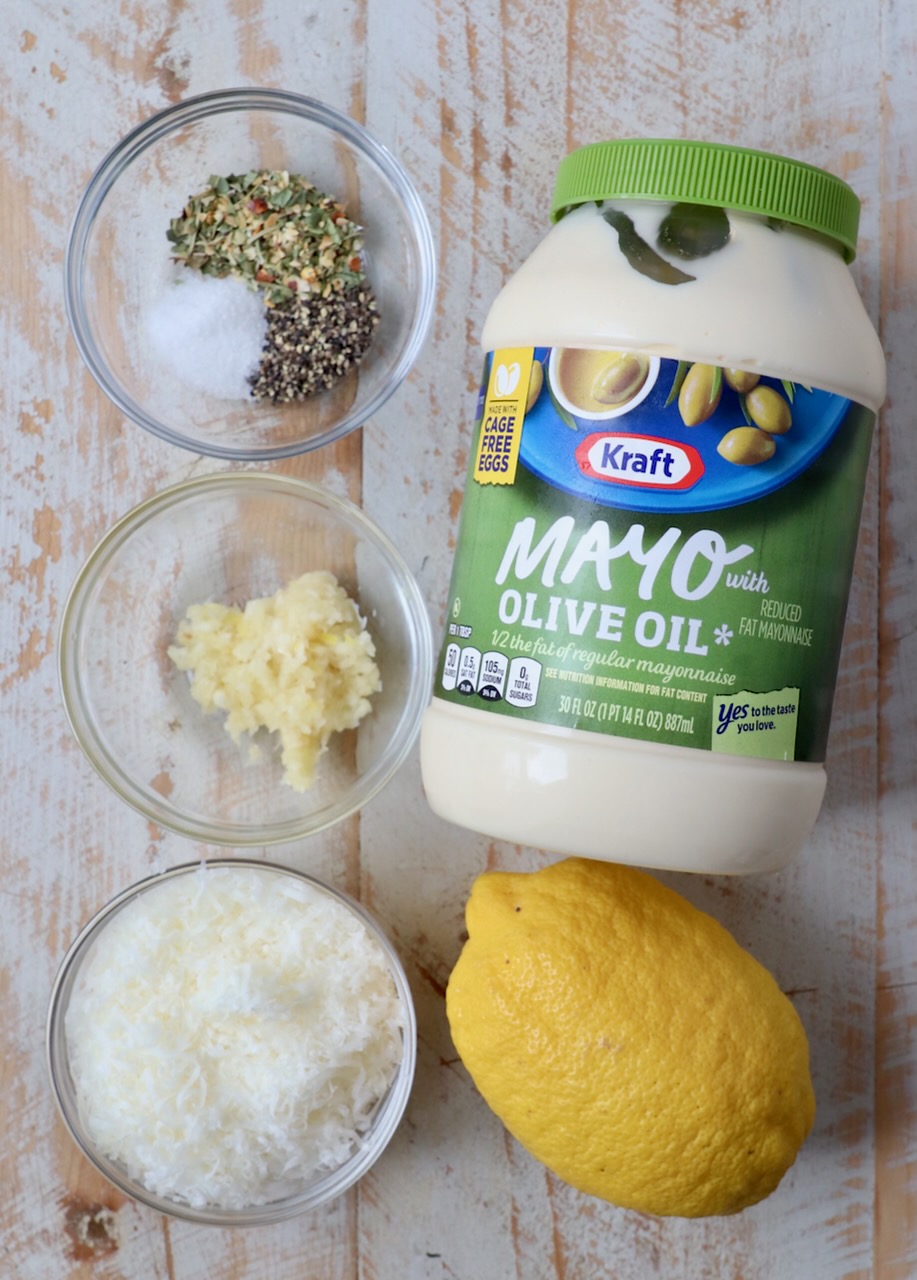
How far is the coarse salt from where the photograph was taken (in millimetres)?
1208

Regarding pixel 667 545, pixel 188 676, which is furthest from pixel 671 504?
pixel 188 676

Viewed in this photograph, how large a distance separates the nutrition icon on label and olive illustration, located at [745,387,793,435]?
275 millimetres

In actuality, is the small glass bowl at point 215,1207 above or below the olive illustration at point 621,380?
below

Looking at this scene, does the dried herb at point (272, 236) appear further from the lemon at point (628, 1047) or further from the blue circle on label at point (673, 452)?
the lemon at point (628, 1047)

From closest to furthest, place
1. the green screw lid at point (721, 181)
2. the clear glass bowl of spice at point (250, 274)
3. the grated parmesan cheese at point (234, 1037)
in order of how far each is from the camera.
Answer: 1. the green screw lid at point (721, 181)
2. the grated parmesan cheese at point (234, 1037)
3. the clear glass bowl of spice at point (250, 274)

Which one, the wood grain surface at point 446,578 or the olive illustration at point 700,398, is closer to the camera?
the olive illustration at point 700,398

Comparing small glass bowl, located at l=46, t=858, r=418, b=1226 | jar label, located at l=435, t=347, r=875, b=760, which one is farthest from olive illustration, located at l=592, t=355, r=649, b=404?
small glass bowl, located at l=46, t=858, r=418, b=1226

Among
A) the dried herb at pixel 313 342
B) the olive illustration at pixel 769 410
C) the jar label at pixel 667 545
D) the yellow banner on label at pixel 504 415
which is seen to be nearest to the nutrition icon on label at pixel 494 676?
the jar label at pixel 667 545

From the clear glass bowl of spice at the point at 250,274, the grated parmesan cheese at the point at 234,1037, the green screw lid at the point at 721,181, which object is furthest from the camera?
the clear glass bowl of spice at the point at 250,274

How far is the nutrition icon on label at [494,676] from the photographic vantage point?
0.97 m

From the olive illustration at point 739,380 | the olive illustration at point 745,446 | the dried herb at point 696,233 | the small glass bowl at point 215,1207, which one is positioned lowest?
the small glass bowl at point 215,1207

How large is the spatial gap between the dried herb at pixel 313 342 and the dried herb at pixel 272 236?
0.01 metres

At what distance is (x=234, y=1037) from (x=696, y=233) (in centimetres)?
86

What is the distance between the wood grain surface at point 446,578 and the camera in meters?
1.23
